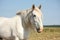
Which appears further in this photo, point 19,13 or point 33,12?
point 19,13

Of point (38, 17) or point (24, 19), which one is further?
point (24, 19)

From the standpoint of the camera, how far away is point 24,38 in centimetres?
541

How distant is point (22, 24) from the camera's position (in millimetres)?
5539

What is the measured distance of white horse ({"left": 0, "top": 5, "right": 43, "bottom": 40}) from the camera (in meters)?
5.29

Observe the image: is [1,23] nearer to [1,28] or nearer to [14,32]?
[1,28]

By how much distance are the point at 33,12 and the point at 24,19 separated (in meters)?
0.41

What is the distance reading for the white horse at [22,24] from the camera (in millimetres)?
5285

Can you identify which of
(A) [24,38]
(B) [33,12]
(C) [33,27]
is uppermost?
(B) [33,12]

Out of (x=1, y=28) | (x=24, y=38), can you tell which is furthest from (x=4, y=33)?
(x=24, y=38)

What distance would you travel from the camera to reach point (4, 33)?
17.6 feet

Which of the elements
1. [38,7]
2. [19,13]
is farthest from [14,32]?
[38,7]

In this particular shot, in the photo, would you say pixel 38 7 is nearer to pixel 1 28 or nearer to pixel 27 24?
pixel 27 24

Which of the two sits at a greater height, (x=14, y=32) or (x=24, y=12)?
(x=24, y=12)

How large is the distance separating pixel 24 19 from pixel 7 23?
55 centimetres
